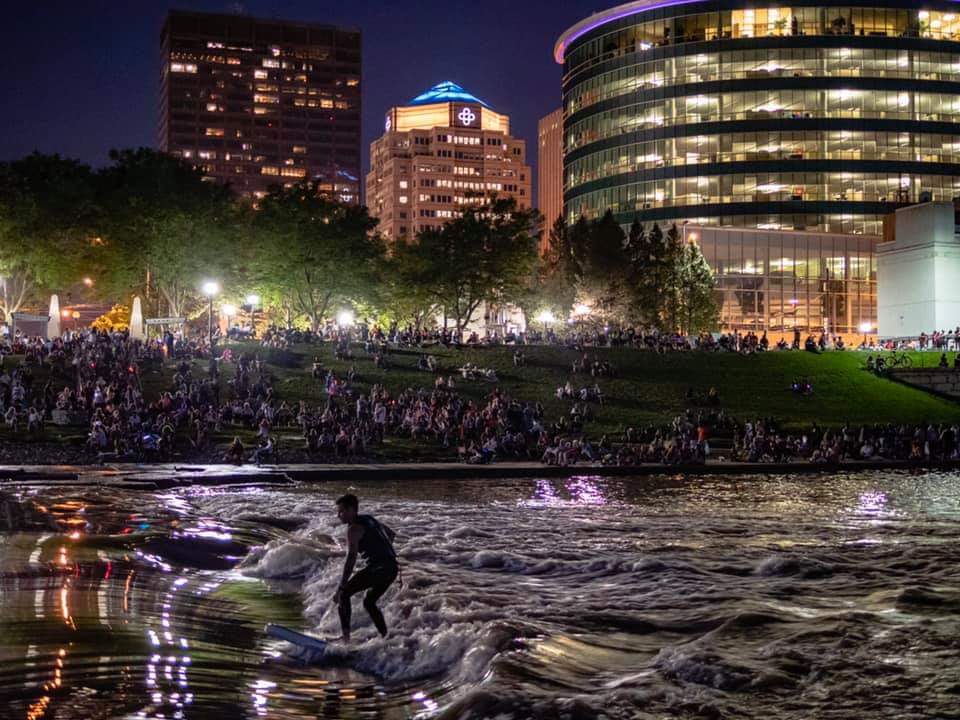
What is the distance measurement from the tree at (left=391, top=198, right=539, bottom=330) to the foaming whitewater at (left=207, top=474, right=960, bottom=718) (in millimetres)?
47849

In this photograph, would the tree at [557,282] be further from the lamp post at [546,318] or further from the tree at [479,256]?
the tree at [479,256]

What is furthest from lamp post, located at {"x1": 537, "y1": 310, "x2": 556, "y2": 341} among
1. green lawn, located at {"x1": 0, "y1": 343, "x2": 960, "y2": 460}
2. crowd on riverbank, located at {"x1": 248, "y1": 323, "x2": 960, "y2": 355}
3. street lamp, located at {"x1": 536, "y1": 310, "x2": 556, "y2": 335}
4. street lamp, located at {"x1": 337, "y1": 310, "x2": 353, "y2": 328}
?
green lawn, located at {"x1": 0, "y1": 343, "x2": 960, "y2": 460}

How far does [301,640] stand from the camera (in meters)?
10.8

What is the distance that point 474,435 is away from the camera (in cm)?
3641

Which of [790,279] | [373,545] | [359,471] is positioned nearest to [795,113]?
[790,279]

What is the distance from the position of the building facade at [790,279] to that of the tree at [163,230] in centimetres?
5190

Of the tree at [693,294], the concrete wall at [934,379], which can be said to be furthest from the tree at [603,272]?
the concrete wall at [934,379]

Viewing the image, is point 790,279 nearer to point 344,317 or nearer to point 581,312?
point 581,312

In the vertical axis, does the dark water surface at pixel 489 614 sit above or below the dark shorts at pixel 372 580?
below

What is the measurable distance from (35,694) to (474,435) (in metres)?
28.1

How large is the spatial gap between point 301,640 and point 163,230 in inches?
2183

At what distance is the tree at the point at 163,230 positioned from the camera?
61.8 meters

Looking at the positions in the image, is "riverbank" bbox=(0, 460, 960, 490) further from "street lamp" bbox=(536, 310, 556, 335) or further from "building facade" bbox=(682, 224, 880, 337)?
"building facade" bbox=(682, 224, 880, 337)

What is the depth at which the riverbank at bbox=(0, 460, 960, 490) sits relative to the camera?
84.1ft
